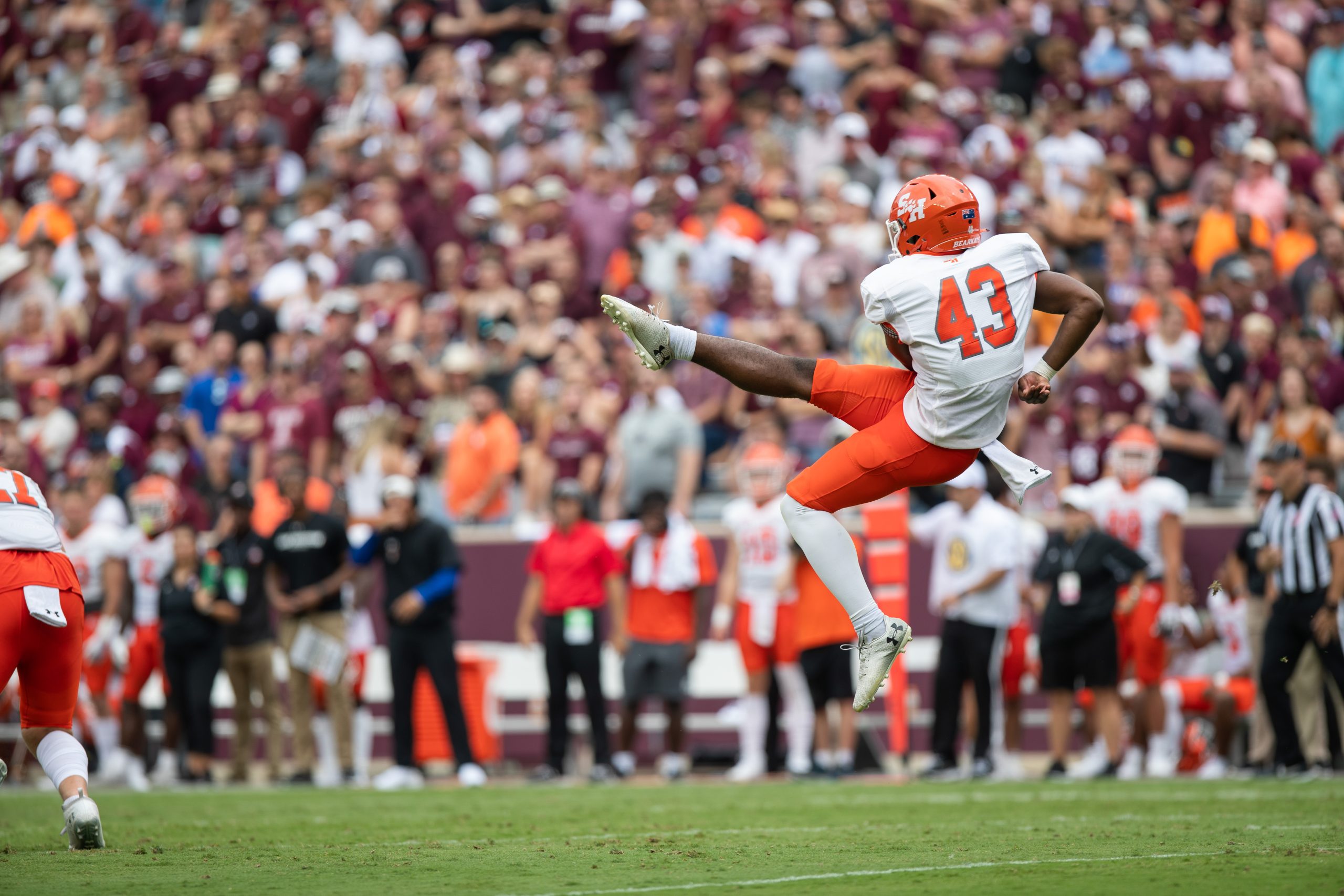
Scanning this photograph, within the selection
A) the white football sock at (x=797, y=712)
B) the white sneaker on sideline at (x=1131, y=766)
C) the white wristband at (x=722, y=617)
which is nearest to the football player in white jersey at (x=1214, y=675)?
the white sneaker on sideline at (x=1131, y=766)

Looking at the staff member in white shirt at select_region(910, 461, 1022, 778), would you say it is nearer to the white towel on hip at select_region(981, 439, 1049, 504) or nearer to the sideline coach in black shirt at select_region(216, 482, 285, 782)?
the white towel on hip at select_region(981, 439, 1049, 504)

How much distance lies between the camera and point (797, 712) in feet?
40.7

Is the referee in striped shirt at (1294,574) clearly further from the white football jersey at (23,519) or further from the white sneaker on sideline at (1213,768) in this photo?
the white football jersey at (23,519)

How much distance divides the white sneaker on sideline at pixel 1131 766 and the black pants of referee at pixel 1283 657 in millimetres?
1051

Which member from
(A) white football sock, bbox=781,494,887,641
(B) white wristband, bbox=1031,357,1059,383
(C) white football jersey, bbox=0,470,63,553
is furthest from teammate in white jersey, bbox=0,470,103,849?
(B) white wristband, bbox=1031,357,1059,383

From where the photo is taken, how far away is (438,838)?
310 inches

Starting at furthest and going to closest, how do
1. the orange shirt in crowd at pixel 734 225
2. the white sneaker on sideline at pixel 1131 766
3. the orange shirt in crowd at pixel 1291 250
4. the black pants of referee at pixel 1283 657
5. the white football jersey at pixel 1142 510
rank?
the orange shirt in crowd at pixel 734 225, the orange shirt in crowd at pixel 1291 250, the white football jersey at pixel 1142 510, the white sneaker on sideline at pixel 1131 766, the black pants of referee at pixel 1283 657

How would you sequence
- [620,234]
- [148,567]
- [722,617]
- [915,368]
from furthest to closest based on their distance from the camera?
[620,234], [148,567], [722,617], [915,368]

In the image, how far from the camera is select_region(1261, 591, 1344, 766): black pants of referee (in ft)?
35.7

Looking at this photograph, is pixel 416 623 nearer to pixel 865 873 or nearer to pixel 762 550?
pixel 762 550

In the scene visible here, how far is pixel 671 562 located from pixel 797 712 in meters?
1.42

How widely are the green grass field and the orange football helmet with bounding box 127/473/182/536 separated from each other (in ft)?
10.3

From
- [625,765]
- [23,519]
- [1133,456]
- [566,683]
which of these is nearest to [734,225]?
[1133,456]

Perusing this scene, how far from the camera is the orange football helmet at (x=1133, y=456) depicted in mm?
12133
